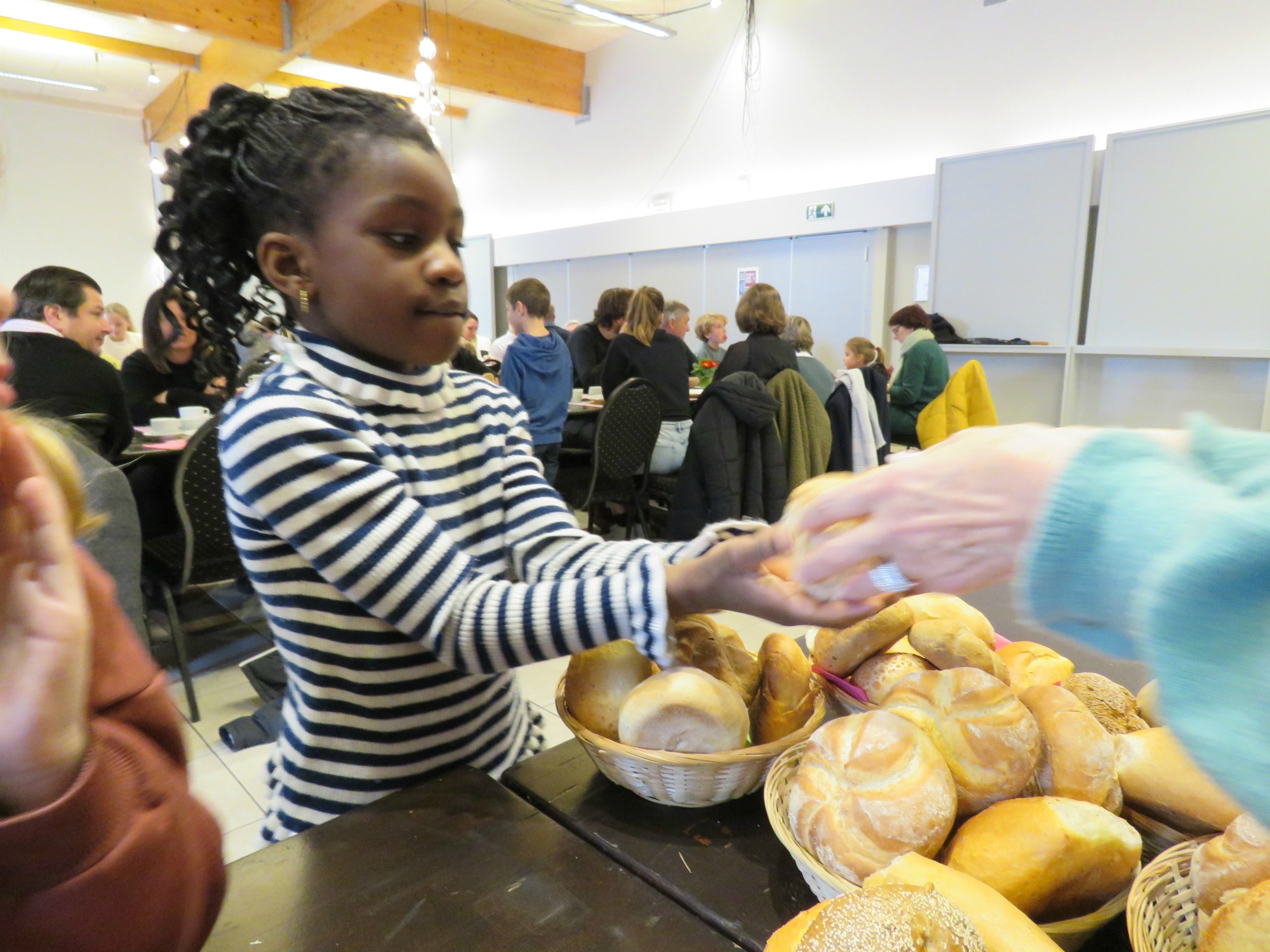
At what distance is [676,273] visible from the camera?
323 inches

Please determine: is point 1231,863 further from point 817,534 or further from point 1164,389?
point 1164,389

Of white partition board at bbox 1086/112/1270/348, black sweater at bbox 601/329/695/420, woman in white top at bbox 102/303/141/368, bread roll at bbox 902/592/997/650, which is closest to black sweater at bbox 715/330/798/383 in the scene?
black sweater at bbox 601/329/695/420

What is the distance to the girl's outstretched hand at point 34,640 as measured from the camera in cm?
45

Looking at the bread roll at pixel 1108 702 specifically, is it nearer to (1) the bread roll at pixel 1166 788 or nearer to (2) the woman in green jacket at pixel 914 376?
(1) the bread roll at pixel 1166 788

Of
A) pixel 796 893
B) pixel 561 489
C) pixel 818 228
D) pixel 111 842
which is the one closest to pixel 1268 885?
pixel 796 893

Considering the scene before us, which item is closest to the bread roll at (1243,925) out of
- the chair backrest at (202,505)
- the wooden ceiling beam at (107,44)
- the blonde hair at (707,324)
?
the chair backrest at (202,505)

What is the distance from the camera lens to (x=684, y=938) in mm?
629

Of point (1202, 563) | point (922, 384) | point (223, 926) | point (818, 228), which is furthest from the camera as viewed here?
point (818, 228)

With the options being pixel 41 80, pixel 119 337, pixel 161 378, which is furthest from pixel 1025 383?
pixel 41 80

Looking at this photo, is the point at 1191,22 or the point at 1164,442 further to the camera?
the point at 1191,22

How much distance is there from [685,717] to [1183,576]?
51 centimetres

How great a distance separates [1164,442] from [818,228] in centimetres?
676

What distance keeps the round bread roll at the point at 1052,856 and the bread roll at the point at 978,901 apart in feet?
0.12

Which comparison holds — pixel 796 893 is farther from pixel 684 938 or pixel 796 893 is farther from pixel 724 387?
pixel 724 387
